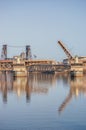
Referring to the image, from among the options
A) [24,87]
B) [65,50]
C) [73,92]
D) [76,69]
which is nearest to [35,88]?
[24,87]

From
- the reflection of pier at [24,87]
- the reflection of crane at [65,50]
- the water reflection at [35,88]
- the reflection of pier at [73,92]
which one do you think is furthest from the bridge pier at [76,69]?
the reflection of pier at [73,92]

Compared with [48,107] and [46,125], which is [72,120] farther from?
[48,107]

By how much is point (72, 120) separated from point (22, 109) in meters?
4.73

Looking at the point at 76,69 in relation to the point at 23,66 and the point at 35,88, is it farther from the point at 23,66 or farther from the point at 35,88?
the point at 35,88

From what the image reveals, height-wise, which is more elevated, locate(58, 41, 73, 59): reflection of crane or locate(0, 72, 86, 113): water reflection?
locate(58, 41, 73, 59): reflection of crane

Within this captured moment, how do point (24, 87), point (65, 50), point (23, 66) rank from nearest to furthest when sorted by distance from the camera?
point (24, 87), point (65, 50), point (23, 66)

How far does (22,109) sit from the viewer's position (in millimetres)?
20734

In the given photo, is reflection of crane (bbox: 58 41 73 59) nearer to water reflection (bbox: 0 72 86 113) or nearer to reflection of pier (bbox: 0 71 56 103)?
reflection of pier (bbox: 0 71 56 103)

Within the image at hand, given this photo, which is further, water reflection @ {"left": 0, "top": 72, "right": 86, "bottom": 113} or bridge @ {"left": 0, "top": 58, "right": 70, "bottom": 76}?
bridge @ {"left": 0, "top": 58, "right": 70, "bottom": 76}

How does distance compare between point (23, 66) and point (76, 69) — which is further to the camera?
point (23, 66)

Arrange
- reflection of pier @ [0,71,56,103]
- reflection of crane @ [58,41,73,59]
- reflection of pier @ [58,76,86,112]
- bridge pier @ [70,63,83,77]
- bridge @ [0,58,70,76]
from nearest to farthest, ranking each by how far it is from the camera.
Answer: reflection of pier @ [58,76,86,112], reflection of pier @ [0,71,56,103], reflection of crane @ [58,41,73,59], bridge pier @ [70,63,83,77], bridge @ [0,58,70,76]

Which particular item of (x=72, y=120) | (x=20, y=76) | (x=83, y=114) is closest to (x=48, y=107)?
(x=83, y=114)

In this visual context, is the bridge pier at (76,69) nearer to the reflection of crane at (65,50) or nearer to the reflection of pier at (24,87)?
the reflection of crane at (65,50)

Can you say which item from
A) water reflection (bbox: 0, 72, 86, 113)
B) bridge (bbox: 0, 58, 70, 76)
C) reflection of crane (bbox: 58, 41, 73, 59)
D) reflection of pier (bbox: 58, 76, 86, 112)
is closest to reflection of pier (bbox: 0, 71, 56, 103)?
water reflection (bbox: 0, 72, 86, 113)
